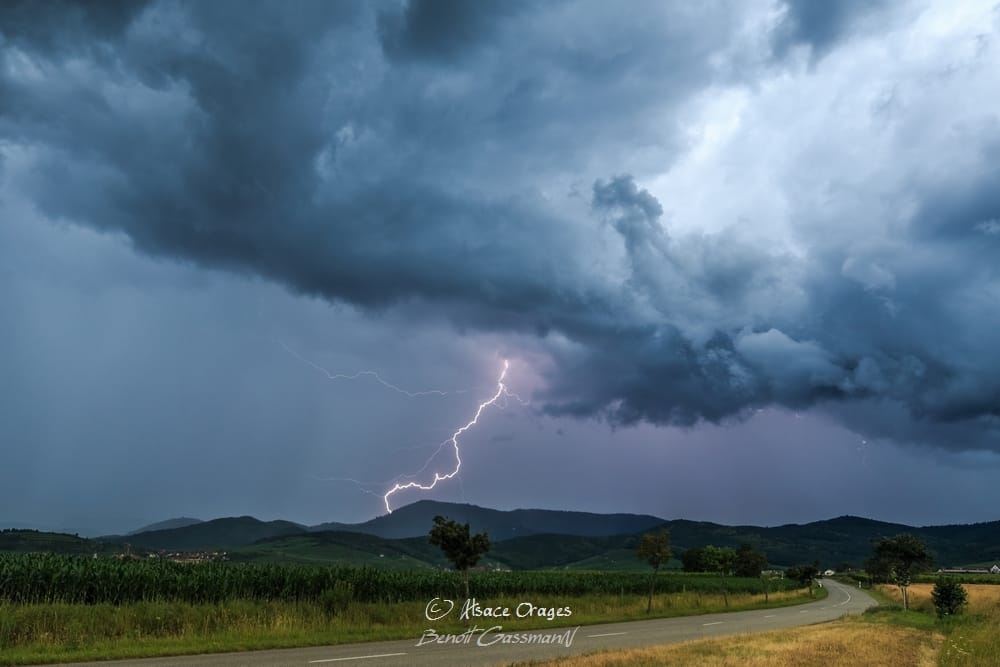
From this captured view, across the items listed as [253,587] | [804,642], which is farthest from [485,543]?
[804,642]

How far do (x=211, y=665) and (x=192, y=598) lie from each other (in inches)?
541

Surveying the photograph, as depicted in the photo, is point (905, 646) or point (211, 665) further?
point (905, 646)

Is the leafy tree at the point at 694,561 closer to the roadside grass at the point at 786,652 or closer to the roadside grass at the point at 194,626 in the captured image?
the roadside grass at the point at 194,626

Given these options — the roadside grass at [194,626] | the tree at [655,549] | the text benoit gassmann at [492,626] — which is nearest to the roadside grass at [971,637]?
the text benoit gassmann at [492,626]

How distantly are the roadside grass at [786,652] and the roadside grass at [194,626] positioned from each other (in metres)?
9.33

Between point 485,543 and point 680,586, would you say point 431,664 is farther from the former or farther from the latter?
point 680,586

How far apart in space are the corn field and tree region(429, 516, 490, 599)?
5.39 metres

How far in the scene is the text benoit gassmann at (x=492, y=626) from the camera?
23.2 m

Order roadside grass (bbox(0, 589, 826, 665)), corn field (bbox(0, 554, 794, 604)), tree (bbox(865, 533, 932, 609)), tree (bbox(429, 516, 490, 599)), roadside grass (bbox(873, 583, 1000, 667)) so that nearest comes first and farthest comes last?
1. roadside grass (bbox(0, 589, 826, 665))
2. roadside grass (bbox(873, 583, 1000, 667))
3. corn field (bbox(0, 554, 794, 604))
4. tree (bbox(429, 516, 490, 599))
5. tree (bbox(865, 533, 932, 609))

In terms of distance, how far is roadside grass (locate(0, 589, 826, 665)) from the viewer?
61.6 feet

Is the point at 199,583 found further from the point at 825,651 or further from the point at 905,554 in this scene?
the point at 905,554

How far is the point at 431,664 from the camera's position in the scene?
653 inches

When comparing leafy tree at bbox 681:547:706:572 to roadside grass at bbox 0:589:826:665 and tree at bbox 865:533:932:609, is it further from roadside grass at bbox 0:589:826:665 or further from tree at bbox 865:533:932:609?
roadside grass at bbox 0:589:826:665

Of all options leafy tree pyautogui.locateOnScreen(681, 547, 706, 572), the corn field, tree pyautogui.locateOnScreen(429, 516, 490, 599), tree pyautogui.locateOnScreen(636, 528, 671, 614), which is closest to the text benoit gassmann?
tree pyautogui.locateOnScreen(429, 516, 490, 599)
